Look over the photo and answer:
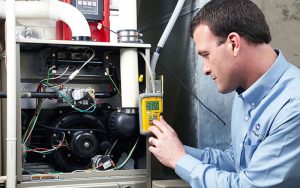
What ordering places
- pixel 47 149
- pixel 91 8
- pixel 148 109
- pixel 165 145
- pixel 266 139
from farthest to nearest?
pixel 91 8, pixel 47 149, pixel 148 109, pixel 165 145, pixel 266 139

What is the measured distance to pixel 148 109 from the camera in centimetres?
151

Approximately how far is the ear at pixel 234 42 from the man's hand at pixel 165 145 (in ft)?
1.21

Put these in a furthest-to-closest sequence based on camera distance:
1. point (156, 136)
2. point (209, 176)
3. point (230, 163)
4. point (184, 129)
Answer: point (184, 129) < point (230, 163) < point (156, 136) < point (209, 176)

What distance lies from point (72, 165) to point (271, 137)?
852mm

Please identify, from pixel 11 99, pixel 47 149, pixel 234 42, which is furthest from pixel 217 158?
pixel 11 99

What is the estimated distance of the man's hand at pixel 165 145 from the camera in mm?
1373

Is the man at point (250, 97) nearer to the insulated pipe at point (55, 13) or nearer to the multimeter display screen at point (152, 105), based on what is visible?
the multimeter display screen at point (152, 105)

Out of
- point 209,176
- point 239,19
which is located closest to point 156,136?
point 209,176

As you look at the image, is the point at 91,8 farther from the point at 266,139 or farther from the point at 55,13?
the point at 266,139

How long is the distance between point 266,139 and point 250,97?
0.63ft

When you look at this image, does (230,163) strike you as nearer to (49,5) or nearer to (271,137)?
(271,137)

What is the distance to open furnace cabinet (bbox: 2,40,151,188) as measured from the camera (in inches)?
60.7

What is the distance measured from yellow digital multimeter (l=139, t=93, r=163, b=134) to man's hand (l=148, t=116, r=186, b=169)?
0.12 ft

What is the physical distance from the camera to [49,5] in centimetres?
159
